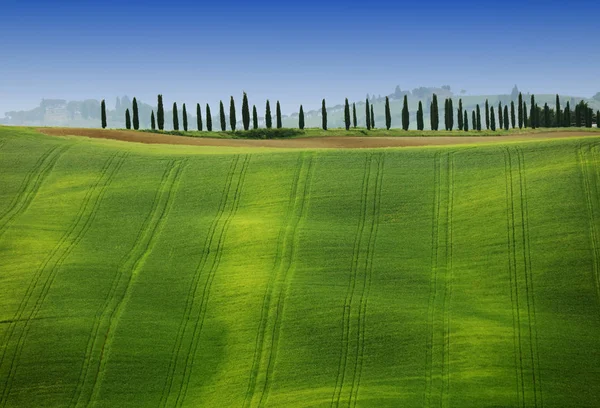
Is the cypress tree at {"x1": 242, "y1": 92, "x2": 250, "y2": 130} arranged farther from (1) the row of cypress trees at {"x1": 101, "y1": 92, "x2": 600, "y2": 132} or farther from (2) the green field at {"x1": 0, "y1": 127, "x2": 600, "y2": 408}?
(2) the green field at {"x1": 0, "y1": 127, "x2": 600, "y2": 408}

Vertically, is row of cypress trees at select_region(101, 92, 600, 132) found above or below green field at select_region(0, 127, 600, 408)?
above

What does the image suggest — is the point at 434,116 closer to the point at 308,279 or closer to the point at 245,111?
the point at 245,111

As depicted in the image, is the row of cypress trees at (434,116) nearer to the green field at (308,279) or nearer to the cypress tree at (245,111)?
the cypress tree at (245,111)

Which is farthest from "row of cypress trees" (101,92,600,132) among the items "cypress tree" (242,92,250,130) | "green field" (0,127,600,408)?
"green field" (0,127,600,408)

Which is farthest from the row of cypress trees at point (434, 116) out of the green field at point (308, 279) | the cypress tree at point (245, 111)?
the green field at point (308, 279)

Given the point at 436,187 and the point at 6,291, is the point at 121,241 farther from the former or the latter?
the point at 436,187

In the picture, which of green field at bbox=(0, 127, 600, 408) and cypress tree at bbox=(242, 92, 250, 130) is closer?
green field at bbox=(0, 127, 600, 408)

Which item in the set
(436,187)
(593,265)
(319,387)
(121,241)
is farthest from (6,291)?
(593,265)

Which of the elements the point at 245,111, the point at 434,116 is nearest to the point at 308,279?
the point at 245,111
